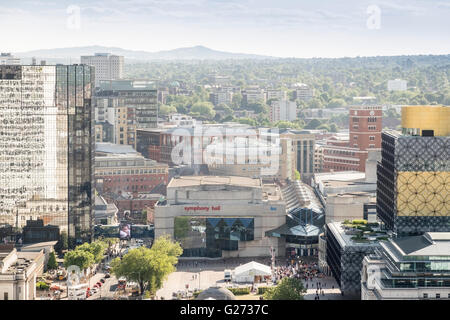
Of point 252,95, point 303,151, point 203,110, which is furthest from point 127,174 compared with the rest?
point 252,95

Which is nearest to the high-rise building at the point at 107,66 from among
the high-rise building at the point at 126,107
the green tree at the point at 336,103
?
the high-rise building at the point at 126,107

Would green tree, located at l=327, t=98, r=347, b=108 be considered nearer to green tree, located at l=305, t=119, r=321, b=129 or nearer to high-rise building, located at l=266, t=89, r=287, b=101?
high-rise building, located at l=266, t=89, r=287, b=101

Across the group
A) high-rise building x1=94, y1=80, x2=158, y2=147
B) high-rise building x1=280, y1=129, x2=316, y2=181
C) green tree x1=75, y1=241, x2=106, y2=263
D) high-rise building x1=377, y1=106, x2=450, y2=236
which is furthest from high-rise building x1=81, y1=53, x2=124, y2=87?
high-rise building x1=377, y1=106, x2=450, y2=236

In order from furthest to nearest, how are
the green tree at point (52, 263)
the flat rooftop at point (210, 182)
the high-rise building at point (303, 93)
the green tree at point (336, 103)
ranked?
the high-rise building at point (303, 93) < the green tree at point (336, 103) < the flat rooftop at point (210, 182) < the green tree at point (52, 263)

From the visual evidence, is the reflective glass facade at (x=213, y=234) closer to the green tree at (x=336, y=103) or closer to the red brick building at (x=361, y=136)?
the red brick building at (x=361, y=136)

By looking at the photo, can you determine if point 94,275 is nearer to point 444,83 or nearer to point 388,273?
point 388,273

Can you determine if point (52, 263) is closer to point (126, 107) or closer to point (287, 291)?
point (287, 291)
